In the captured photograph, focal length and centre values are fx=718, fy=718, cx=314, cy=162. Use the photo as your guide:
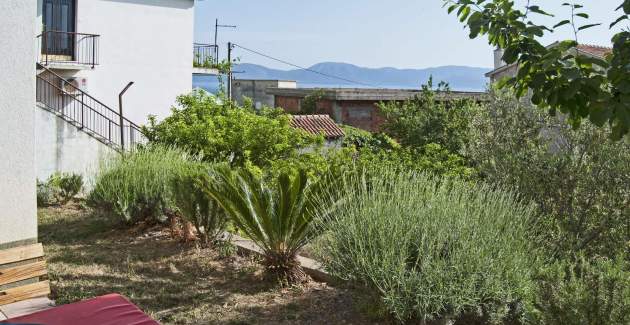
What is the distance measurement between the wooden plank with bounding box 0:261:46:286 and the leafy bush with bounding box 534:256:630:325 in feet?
15.6

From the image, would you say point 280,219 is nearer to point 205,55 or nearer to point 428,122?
point 428,122

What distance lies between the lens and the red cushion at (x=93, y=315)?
4832 mm

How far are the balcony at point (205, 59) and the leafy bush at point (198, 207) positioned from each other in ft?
58.0

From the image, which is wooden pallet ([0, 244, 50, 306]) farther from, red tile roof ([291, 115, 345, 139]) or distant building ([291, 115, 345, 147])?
red tile roof ([291, 115, 345, 139])

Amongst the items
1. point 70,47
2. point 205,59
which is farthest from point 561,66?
point 205,59

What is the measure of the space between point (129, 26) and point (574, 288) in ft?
69.5

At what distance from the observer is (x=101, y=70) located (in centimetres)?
2319

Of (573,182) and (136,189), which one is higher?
(573,182)

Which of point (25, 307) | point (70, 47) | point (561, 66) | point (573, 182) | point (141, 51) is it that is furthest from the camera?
point (141, 51)

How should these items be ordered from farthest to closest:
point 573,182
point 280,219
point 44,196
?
point 44,196
point 280,219
point 573,182

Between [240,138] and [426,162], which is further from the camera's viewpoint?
[240,138]

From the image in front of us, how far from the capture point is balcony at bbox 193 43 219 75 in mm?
26922

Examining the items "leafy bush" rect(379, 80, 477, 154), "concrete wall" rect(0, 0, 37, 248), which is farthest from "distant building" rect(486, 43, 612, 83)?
"concrete wall" rect(0, 0, 37, 248)

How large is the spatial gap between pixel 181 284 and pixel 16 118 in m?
2.43
